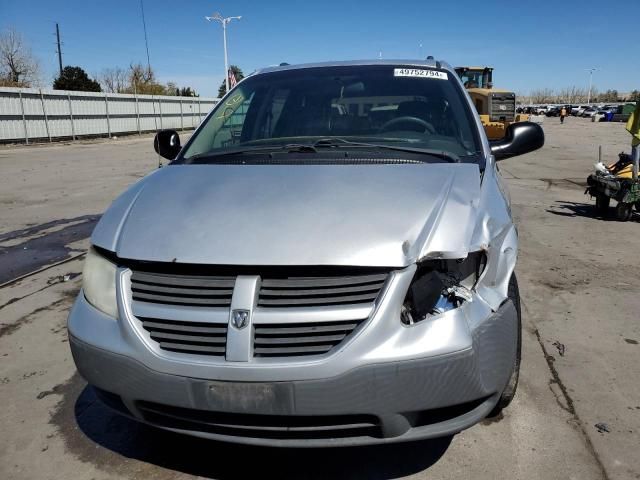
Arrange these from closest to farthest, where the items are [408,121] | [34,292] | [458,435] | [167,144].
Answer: [458,435] → [408,121] → [167,144] → [34,292]

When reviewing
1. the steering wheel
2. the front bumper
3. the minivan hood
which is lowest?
the front bumper

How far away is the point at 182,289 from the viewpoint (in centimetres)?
209

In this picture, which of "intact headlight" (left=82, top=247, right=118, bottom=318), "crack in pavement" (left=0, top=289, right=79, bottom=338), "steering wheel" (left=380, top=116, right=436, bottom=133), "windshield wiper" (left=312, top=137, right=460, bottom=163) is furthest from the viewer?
"crack in pavement" (left=0, top=289, right=79, bottom=338)

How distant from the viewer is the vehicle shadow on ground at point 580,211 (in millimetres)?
8164

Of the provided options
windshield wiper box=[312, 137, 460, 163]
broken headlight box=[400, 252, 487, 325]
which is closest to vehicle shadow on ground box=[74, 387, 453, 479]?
broken headlight box=[400, 252, 487, 325]

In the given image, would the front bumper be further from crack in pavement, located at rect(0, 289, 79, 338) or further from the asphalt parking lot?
crack in pavement, located at rect(0, 289, 79, 338)

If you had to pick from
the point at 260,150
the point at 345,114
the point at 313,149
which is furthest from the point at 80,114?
the point at 313,149

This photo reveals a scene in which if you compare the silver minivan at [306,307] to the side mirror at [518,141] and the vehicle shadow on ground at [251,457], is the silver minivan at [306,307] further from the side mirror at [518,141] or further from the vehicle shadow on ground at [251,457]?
the side mirror at [518,141]

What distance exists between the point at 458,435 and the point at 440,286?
106cm

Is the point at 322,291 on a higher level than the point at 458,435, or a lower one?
higher

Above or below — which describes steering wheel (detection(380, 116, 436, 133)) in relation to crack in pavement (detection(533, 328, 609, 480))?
above

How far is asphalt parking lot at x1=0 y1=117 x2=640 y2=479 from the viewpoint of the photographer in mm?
2465

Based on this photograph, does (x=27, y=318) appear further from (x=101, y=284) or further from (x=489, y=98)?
(x=489, y=98)

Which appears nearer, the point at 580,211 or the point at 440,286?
the point at 440,286
